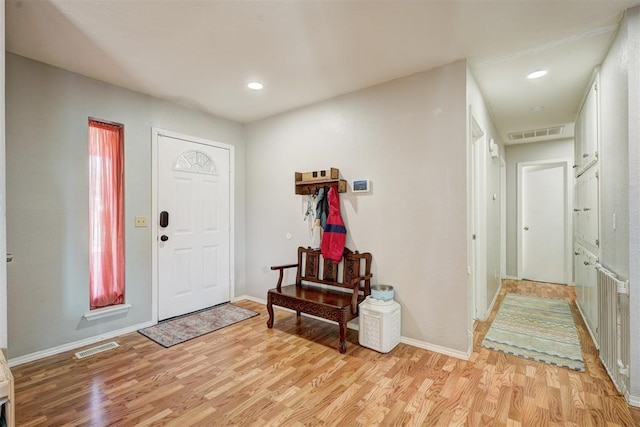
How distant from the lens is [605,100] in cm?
239

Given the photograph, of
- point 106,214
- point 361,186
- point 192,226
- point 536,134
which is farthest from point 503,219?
point 106,214

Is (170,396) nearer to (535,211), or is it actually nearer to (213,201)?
(213,201)

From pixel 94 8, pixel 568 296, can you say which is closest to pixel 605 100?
pixel 568 296

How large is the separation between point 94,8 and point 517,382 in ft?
12.3

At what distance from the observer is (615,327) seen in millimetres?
2025

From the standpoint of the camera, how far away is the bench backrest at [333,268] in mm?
3010

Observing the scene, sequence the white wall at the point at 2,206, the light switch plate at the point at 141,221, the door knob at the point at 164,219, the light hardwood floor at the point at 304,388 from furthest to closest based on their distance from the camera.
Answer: the door knob at the point at 164,219, the light switch plate at the point at 141,221, the light hardwood floor at the point at 304,388, the white wall at the point at 2,206

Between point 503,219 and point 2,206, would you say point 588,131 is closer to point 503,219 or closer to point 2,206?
point 503,219

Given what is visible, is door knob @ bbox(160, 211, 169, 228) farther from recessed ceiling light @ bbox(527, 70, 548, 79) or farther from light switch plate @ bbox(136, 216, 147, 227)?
recessed ceiling light @ bbox(527, 70, 548, 79)

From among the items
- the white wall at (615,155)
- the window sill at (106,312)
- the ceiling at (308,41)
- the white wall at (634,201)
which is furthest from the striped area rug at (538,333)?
the window sill at (106,312)

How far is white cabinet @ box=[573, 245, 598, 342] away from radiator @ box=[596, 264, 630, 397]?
1.33ft

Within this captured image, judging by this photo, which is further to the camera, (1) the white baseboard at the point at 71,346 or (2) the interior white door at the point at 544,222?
(2) the interior white door at the point at 544,222

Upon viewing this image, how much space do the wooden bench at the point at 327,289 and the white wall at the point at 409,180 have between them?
0.53ft

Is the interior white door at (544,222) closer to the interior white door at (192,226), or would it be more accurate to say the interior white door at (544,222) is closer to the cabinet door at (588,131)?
the cabinet door at (588,131)
